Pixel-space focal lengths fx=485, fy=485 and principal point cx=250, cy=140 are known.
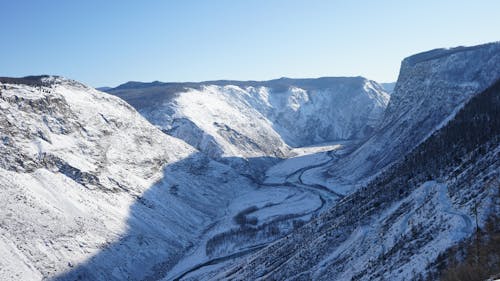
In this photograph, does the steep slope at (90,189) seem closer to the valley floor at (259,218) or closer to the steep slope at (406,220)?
the valley floor at (259,218)

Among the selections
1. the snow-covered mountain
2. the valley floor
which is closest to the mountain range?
the snow-covered mountain

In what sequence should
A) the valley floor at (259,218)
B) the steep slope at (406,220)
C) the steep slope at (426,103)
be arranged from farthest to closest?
the steep slope at (426,103)
the valley floor at (259,218)
the steep slope at (406,220)

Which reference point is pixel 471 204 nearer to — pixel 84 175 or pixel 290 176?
pixel 84 175

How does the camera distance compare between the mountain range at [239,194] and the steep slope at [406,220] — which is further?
the mountain range at [239,194]

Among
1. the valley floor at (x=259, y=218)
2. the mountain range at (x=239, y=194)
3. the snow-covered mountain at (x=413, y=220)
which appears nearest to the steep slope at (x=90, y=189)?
the mountain range at (x=239, y=194)

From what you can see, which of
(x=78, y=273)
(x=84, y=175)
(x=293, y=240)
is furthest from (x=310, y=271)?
(x=84, y=175)
